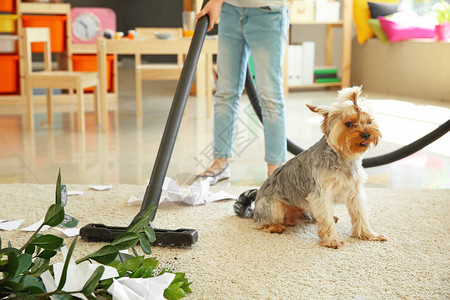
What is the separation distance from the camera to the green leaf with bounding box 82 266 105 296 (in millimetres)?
1147

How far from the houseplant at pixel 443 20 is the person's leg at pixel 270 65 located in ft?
11.4

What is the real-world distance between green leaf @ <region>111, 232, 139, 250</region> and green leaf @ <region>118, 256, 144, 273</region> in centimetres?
4

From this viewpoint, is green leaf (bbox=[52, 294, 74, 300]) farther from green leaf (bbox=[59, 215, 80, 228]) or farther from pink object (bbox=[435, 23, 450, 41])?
pink object (bbox=[435, 23, 450, 41])

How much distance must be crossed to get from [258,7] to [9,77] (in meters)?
3.59

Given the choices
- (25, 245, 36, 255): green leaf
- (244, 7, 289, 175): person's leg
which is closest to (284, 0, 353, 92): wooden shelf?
(244, 7, 289, 175): person's leg

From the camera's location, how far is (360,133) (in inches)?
68.0

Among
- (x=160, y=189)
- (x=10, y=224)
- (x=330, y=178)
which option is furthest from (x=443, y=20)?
(x=10, y=224)

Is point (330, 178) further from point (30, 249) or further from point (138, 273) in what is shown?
point (30, 249)

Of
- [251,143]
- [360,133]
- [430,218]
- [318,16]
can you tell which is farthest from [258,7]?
[318,16]

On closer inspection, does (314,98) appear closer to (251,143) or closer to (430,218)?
(251,143)

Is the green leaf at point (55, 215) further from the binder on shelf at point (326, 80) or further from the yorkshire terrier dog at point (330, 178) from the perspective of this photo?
the binder on shelf at point (326, 80)

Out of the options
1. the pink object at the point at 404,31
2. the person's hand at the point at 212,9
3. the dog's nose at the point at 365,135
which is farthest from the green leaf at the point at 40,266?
the pink object at the point at 404,31

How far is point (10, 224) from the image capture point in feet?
6.59

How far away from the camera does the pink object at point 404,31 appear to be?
227 inches
